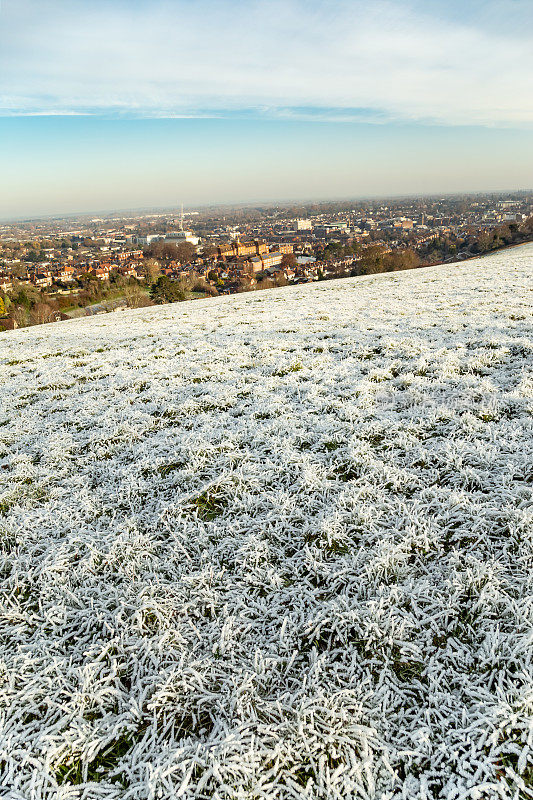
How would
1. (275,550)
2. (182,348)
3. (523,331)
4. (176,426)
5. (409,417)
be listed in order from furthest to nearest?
(182,348) < (523,331) < (176,426) < (409,417) < (275,550)

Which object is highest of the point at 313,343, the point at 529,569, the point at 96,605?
the point at 313,343

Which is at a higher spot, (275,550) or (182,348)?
(182,348)

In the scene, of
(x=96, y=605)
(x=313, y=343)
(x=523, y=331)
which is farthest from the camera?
(x=313, y=343)

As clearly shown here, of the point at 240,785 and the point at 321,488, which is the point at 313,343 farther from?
the point at 240,785

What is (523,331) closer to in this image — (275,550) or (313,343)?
(313,343)

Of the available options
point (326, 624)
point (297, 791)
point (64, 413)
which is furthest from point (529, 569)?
point (64, 413)

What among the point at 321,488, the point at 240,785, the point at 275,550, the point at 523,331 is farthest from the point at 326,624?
the point at 523,331

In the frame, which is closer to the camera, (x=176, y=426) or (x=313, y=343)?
(x=176, y=426)
